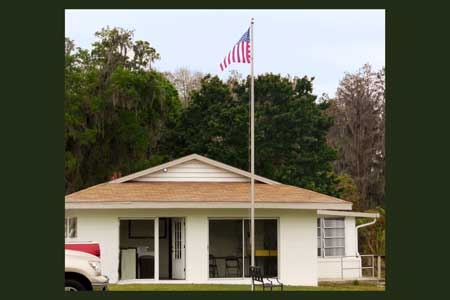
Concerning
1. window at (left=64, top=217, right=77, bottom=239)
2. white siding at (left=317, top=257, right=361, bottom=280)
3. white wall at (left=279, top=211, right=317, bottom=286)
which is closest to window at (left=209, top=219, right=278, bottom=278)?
white wall at (left=279, top=211, right=317, bottom=286)

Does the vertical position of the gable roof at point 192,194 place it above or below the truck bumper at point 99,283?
above

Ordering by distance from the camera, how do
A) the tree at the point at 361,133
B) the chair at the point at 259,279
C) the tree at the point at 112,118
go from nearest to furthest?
the chair at the point at 259,279 < the tree at the point at 112,118 < the tree at the point at 361,133

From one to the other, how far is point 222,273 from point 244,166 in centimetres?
1751

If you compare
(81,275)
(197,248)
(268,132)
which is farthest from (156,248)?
(268,132)

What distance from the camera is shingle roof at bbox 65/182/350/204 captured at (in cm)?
2800

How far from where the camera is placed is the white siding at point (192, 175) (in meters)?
30.9

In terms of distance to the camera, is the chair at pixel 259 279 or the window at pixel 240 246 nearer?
the chair at pixel 259 279

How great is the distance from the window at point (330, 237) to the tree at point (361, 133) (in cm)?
2223

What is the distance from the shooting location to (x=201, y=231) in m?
28.2

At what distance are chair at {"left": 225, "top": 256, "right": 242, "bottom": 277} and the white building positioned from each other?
26 millimetres

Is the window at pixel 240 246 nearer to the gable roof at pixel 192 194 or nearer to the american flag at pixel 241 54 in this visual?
the gable roof at pixel 192 194

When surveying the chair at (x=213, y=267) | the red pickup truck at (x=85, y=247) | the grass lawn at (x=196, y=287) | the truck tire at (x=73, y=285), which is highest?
the red pickup truck at (x=85, y=247)

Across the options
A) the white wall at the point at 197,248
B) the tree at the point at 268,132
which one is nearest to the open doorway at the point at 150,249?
the white wall at the point at 197,248

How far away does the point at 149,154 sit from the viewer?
153 ft
